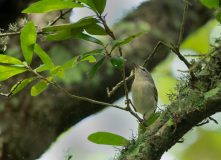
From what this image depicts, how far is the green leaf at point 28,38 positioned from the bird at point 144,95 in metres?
0.85

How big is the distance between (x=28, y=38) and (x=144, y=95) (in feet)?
2.95

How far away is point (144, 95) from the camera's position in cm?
138

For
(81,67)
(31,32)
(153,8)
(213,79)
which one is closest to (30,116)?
(81,67)

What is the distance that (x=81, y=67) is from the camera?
1422 mm

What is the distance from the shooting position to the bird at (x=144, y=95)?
54.1 inches

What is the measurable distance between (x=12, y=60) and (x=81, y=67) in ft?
2.25

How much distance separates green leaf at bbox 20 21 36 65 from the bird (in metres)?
0.85

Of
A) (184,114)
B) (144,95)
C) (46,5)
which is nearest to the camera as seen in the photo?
(184,114)

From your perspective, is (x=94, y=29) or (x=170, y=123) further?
(x=94, y=29)

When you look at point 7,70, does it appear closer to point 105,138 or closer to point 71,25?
point 71,25

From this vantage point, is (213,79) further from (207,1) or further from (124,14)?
(124,14)

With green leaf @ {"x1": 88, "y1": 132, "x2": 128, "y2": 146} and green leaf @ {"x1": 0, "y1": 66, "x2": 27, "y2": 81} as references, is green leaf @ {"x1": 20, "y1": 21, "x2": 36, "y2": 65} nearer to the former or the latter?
green leaf @ {"x1": 0, "y1": 66, "x2": 27, "y2": 81}

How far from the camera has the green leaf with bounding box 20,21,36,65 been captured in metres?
0.70

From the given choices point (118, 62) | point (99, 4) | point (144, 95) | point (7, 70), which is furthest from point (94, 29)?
point (144, 95)
